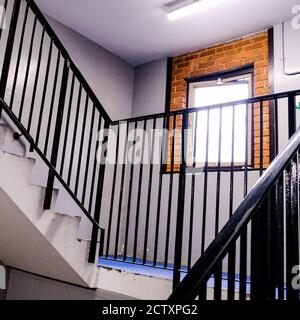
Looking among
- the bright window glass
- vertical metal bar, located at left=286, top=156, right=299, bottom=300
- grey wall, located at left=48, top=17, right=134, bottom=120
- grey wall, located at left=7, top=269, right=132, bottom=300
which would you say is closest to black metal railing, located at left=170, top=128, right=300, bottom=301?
vertical metal bar, located at left=286, top=156, right=299, bottom=300

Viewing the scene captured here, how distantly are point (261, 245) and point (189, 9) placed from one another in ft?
9.32

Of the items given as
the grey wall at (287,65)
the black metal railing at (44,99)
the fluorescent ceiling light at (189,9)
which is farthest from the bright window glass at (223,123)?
the black metal railing at (44,99)

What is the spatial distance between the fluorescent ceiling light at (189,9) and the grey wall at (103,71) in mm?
1240

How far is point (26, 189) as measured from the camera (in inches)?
87.2

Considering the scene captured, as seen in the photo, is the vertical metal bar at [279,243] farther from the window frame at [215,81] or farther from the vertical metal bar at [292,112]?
the window frame at [215,81]

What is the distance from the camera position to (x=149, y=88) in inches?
177

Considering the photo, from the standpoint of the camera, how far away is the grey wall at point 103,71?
402 cm

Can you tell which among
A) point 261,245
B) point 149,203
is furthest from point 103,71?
point 261,245

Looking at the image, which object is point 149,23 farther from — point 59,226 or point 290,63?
point 59,226

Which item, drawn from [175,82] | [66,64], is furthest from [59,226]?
[175,82]

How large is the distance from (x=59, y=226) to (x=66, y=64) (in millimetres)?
1223

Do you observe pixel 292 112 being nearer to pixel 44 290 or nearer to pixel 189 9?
pixel 189 9

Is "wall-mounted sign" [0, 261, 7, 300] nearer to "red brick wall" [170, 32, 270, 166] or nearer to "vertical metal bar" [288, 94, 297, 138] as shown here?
"red brick wall" [170, 32, 270, 166]

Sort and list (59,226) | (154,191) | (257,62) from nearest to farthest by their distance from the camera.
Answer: (59,226) → (257,62) → (154,191)
